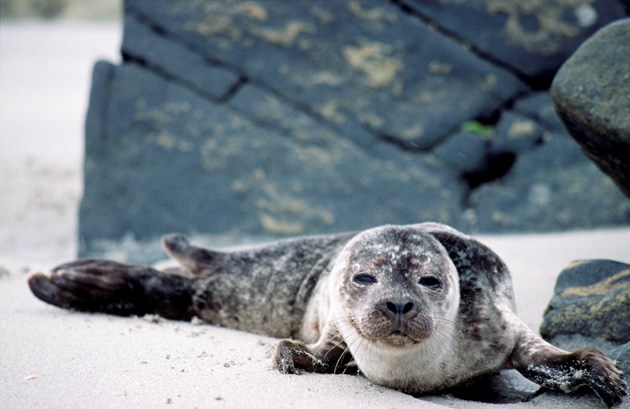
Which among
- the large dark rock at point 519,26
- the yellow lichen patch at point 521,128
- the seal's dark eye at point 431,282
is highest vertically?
the large dark rock at point 519,26

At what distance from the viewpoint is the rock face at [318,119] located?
21.9 feet

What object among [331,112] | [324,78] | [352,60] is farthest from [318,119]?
[352,60]

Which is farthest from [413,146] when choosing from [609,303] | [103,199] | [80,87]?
[80,87]

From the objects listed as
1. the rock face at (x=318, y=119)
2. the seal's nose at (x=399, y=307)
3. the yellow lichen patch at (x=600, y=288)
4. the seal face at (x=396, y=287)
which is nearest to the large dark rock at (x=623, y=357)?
the yellow lichen patch at (x=600, y=288)

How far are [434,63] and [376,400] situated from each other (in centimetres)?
415

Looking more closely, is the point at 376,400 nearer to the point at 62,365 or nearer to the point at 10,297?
the point at 62,365

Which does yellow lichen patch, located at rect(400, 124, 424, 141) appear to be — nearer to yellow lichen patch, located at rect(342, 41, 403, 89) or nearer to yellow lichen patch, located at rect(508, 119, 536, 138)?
yellow lichen patch, located at rect(342, 41, 403, 89)

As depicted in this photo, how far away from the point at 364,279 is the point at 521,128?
385 cm

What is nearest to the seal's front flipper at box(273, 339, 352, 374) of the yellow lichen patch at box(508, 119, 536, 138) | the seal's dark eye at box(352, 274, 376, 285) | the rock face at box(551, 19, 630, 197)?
the seal's dark eye at box(352, 274, 376, 285)

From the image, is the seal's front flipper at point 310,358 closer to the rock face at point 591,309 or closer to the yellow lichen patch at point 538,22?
the rock face at point 591,309

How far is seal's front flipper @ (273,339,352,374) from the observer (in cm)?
333

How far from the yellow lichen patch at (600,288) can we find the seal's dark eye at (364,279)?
3.77 feet

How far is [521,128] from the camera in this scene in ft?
22.1

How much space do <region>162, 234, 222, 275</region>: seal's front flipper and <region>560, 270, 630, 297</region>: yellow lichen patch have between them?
196 centimetres
